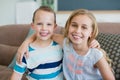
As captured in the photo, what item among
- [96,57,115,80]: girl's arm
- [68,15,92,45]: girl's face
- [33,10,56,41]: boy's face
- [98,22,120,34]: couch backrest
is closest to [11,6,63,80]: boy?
[33,10,56,41]: boy's face

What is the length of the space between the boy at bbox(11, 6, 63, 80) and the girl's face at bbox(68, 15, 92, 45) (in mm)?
139

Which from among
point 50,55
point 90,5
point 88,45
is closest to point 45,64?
point 50,55

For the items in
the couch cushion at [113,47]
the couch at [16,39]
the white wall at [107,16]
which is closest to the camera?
the couch cushion at [113,47]

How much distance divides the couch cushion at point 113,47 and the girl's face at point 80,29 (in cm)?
32

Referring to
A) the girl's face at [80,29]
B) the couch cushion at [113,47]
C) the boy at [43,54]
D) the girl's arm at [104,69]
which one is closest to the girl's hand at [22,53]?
the boy at [43,54]

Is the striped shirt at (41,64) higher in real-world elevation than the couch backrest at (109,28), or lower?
lower

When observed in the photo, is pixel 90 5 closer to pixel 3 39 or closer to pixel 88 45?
pixel 3 39

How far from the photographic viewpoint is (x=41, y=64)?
4.31 ft

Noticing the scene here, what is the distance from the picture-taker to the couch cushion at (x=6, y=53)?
223 centimetres

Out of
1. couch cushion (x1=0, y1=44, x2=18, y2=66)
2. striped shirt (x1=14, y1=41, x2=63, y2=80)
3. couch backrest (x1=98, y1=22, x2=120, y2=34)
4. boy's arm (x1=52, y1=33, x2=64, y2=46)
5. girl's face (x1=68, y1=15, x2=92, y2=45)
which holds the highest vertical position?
girl's face (x1=68, y1=15, x2=92, y2=45)

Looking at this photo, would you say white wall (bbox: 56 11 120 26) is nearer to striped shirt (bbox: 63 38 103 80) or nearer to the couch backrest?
the couch backrest

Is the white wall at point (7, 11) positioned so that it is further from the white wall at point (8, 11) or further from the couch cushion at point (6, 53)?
the couch cushion at point (6, 53)

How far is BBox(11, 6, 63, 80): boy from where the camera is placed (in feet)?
4.19

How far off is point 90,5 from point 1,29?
110cm
